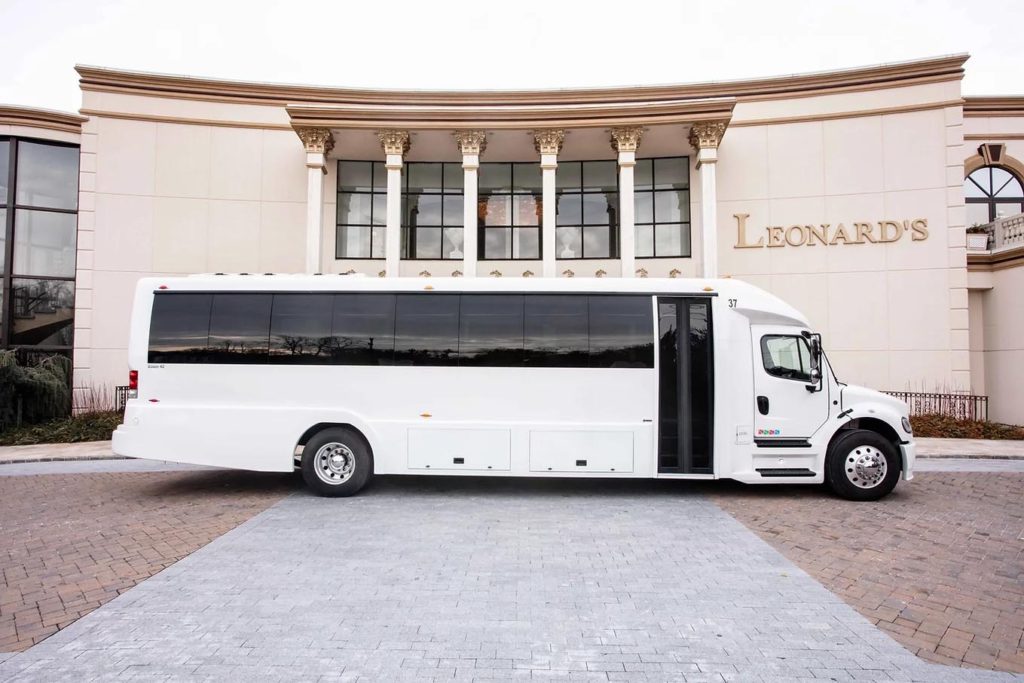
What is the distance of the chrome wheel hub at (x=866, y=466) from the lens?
778cm

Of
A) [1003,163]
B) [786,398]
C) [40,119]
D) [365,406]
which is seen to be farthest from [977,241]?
[40,119]

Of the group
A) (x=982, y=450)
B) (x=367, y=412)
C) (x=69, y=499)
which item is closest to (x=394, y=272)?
(x=367, y=412)

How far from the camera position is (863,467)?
7809 mm

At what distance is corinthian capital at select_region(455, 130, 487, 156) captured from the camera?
16906 millimetres

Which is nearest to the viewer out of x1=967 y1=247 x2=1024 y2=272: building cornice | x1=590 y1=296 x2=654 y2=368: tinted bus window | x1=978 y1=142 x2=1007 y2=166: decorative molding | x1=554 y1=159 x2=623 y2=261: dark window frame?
x1=590 y1=296 x2=654 y2=368: tinted bus window

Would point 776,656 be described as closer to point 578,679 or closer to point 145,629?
point 578,679

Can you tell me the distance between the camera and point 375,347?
818 centimetres

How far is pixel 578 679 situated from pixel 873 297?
1764cm

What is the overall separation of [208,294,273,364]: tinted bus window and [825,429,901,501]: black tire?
876 cm

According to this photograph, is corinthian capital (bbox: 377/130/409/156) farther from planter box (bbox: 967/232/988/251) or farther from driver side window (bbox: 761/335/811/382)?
planter box (bbox: 967/232/988/251)

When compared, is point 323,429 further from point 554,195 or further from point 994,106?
point 994,106

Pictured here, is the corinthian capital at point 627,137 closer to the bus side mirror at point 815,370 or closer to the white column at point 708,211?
the white column at point 708,211

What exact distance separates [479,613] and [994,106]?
25188 millimetres

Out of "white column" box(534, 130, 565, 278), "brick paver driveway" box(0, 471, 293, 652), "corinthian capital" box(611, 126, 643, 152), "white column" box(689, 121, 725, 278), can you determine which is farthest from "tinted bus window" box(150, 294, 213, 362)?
"white column" box(689, 121, 725, 278)
